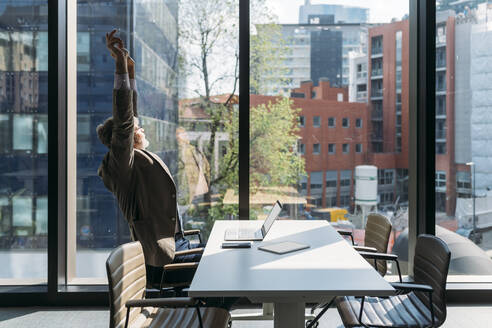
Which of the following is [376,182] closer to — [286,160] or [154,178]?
[286,160]

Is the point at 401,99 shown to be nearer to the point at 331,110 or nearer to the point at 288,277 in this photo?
the point at 331,110

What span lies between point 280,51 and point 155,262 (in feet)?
7.07

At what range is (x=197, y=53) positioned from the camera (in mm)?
3777

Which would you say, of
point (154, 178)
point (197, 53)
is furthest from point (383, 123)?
point (154, 178)

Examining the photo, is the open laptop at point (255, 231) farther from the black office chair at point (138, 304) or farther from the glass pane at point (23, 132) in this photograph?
the glass pane at point (23, 132)

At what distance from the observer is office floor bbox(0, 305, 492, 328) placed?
3197mm

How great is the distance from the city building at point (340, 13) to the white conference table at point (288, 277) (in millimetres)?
2194

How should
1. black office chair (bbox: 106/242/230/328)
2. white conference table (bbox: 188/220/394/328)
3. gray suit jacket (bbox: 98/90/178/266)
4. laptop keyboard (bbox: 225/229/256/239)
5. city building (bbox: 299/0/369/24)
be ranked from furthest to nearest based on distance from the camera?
city building (bbox: 299/0/369/24) < laptop keyboard (bbox: 225/229/256/239) < gray suit jacket (bbox: 98/90/178/266) < black office chair (bbox: 106/242/230/328) < white conference table (bbox: 188/220/394/328)

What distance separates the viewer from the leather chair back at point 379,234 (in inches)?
111

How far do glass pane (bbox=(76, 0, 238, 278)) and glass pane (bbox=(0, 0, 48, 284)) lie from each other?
30 centimetres

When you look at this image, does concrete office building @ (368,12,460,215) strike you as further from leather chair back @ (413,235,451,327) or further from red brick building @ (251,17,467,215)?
leather chair back @ (413,235,451,327)

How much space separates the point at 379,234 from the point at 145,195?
1.60 metres

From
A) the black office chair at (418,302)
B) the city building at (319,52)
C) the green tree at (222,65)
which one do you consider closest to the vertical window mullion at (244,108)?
the green tree at (222,65)

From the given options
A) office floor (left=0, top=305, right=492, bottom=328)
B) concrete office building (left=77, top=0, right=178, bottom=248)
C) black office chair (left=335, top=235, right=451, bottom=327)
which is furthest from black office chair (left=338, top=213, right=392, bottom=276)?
concrete office building (left=77, top=0, right=178, bottom=248)
